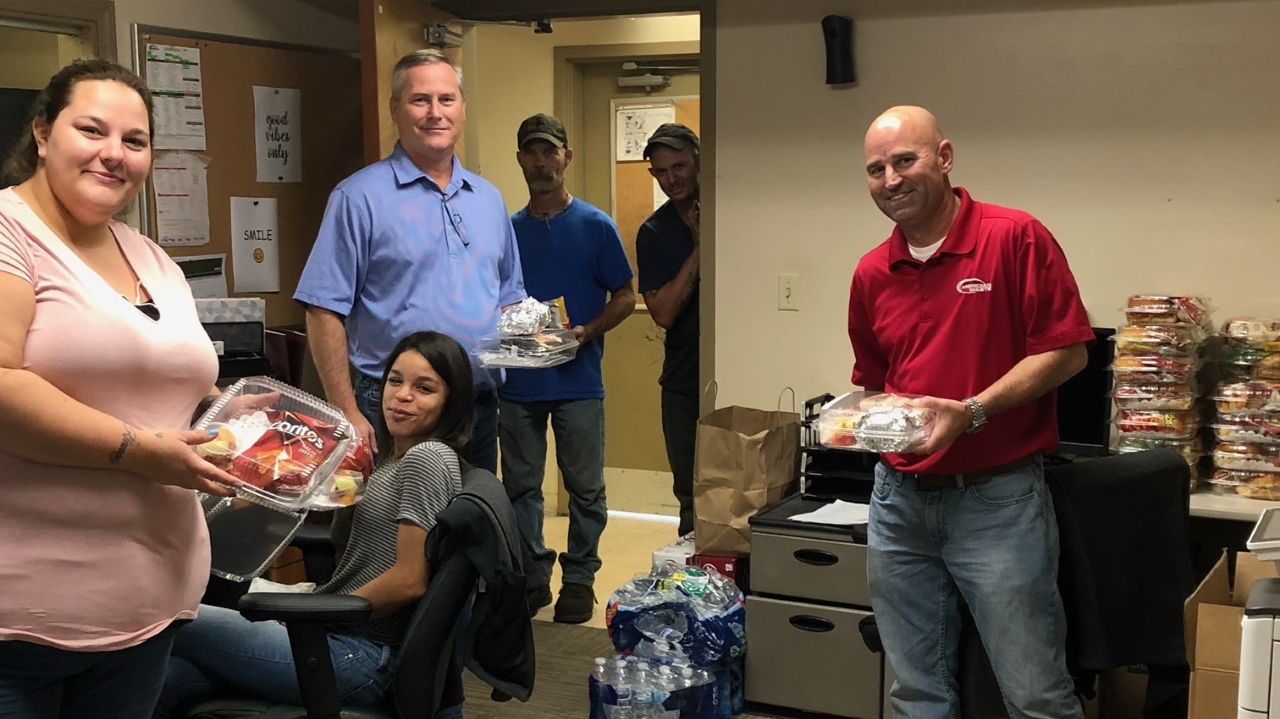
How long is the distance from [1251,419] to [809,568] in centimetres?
114

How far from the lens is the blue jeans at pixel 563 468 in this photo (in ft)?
12.1

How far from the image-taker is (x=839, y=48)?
10.9ft

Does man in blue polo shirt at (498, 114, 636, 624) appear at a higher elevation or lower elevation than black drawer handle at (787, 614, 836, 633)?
higher

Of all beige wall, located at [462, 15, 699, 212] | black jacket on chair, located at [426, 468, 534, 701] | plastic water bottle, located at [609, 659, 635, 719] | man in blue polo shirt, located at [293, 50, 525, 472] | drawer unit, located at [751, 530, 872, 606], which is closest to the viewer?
black jacket on chair, located at [426, 468, 534, 701]

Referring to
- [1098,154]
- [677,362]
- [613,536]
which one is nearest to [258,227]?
[677,362]

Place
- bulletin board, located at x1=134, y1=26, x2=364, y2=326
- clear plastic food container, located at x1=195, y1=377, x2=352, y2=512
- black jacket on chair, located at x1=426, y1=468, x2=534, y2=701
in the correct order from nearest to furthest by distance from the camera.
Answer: clear plastic food container, located at x1=195, y1=377, x2=352, y2=512, black jacket on chair, located at x1=426, y1=468, x2=534, y2=701, bulletin board, located at x1=134, y1=26, x2=364, y2=326

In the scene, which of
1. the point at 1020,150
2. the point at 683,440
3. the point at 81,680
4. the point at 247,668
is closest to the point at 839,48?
the point at 1020,150

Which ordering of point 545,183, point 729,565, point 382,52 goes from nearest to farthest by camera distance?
point 729,565
point 382,52
point 545,183

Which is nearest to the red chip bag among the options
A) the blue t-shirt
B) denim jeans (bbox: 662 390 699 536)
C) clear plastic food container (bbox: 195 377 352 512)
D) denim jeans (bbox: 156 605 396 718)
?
clear plastic food container (bbox: 195 377 352 512)

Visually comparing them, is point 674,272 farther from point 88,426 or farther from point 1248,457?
point 88,426

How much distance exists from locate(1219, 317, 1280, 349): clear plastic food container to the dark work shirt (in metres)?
1.61

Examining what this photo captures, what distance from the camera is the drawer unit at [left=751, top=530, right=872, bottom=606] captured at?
116 inches

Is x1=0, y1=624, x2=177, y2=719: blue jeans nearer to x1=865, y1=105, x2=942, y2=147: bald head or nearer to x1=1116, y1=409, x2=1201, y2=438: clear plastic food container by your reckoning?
x1=865, y1=105, x2=942, y2=147: bald head

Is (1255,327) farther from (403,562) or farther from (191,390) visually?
(191,390)
